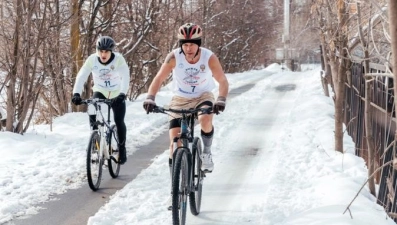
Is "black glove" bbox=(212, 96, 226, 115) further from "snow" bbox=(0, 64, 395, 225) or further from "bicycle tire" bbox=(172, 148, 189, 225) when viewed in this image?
"snow" bbox=(0, 64, 395, 225)

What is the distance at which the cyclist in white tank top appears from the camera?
16.6ft

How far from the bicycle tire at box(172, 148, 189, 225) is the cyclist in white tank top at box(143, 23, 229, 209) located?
0.53 meters

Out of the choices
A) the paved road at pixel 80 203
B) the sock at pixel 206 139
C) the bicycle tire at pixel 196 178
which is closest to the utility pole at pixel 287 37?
the paved road at pixel 80 203

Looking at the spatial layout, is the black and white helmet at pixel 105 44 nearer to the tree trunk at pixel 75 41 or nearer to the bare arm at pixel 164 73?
the bare arm at pixel 164 73

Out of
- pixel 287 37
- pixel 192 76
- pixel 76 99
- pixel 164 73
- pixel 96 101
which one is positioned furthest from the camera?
pixel 287 37

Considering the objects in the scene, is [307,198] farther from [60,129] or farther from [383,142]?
[60,129]

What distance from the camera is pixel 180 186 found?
4.59 m

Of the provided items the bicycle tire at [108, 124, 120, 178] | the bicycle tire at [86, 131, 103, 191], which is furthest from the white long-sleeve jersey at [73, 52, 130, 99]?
the bicycle tire at [86, 131, 103, 191]

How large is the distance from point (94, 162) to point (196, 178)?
5.06 feet

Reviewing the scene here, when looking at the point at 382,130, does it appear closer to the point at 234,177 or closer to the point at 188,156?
the point at 234,177

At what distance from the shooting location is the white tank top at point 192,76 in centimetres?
527

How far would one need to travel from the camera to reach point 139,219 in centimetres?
523

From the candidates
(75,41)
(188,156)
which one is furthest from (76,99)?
(75,41)

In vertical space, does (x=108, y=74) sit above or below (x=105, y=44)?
below
